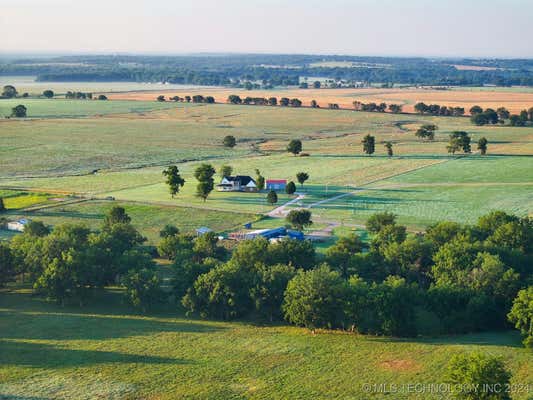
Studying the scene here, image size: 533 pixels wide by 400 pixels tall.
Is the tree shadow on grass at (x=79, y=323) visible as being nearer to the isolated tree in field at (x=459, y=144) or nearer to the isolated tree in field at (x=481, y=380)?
the isolated tree in field at (x=481, y=380)

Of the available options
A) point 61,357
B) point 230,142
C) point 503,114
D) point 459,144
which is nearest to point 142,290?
point 61,357

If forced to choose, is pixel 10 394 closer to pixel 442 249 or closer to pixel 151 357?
pixel 151 357

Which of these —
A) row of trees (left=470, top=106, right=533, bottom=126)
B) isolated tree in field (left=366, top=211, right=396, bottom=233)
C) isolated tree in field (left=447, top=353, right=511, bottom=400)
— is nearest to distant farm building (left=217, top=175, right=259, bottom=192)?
isolated tree in field (left=366, top=211, right=396, bottom=233)

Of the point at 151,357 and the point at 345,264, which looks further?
the point at 345,264

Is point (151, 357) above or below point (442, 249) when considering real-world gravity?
below

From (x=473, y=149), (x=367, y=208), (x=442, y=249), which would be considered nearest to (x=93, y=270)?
(x=442, y=249)

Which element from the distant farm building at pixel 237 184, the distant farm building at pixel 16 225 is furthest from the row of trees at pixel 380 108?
the distant farm building at pixel 16 225
